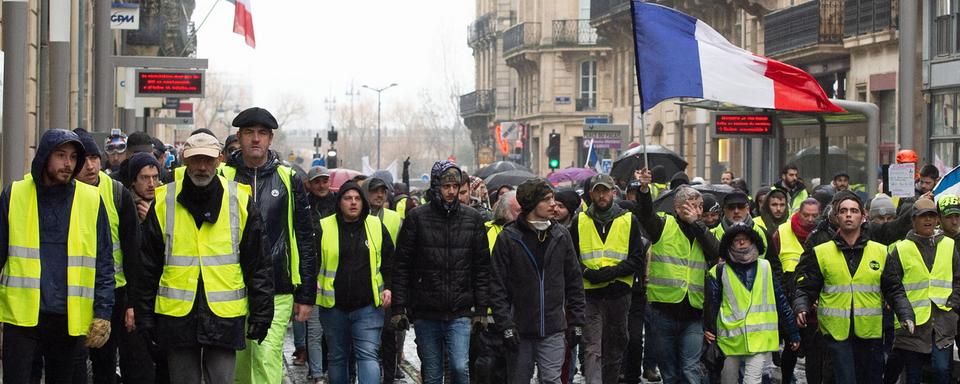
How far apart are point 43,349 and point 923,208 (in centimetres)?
591

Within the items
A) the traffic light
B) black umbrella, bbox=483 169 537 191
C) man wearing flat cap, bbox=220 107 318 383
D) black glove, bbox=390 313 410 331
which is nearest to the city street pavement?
black glove, bbox=390 313 410 331

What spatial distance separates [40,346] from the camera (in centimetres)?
827

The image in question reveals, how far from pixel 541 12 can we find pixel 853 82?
4022 cm

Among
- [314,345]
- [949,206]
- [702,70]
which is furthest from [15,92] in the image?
[949,206]

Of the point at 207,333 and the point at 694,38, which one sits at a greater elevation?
the point at 694,38

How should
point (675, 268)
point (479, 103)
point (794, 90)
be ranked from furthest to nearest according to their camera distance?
point (479, 103)
point (794, 90)
point (675, 268)

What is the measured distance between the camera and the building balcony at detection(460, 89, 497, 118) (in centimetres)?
8594

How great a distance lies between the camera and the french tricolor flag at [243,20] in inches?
1093

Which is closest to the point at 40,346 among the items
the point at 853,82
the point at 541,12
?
the point at 853,82

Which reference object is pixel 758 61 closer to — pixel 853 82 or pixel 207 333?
pixel 207 333

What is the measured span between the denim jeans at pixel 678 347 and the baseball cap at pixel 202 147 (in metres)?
4.55

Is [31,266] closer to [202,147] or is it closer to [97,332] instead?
[97,332]

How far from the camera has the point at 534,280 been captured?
34.6 ft

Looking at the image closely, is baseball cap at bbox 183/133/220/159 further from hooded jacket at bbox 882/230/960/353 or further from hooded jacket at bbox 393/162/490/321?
hooded jacket at bbox 882/230/960/353
